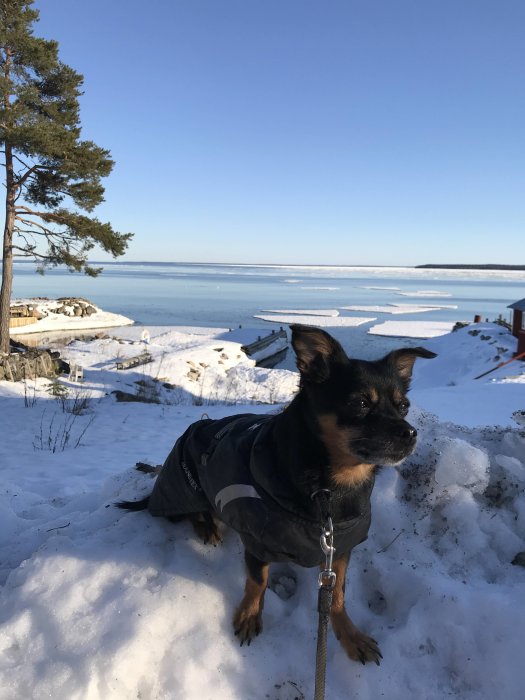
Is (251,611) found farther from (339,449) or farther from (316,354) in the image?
(316,354)

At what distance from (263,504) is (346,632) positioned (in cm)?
85

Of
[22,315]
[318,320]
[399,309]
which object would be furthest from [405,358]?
[399,309]

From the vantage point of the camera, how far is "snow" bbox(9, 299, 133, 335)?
33125 millimetres

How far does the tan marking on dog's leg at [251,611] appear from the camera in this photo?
2.52 meters

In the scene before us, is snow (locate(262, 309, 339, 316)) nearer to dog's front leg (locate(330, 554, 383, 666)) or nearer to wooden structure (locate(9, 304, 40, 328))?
wooden structure (locate(9, 304, 40, 328))

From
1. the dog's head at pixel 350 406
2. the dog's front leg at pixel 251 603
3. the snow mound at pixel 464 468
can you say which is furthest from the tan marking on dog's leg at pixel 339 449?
the snow mound at pixel 464 468

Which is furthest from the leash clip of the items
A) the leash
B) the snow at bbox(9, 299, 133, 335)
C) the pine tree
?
the snow at bbox(9, 299, 133, 335)

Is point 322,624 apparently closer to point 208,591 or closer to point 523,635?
point 208,591

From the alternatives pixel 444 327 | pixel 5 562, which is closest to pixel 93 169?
pixel 5 562

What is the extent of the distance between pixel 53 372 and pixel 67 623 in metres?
15.4

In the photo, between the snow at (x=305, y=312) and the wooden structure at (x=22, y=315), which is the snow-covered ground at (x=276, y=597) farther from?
the snow at (x=305, y=312)

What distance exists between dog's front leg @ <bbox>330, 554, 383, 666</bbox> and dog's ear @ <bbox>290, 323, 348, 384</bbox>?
101 cm

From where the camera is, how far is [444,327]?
40031mm

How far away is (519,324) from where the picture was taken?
2600 cm
